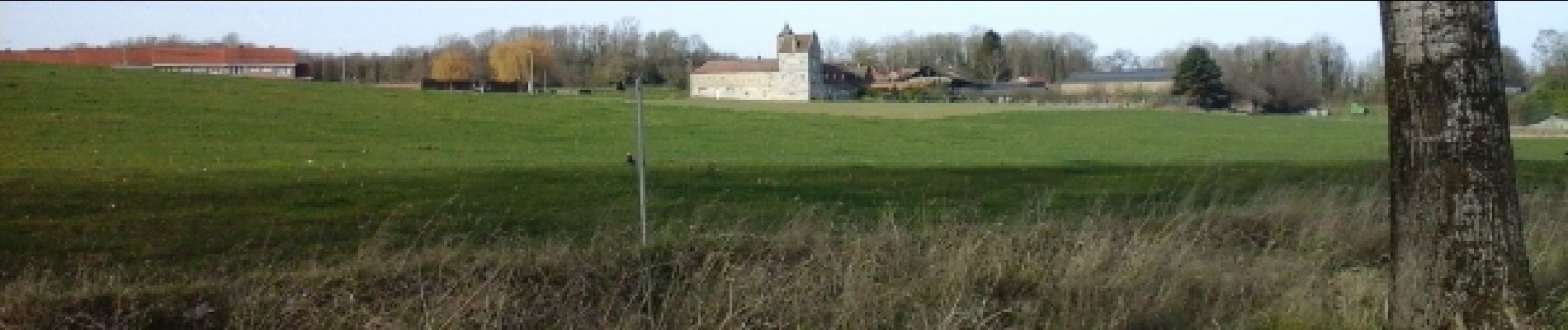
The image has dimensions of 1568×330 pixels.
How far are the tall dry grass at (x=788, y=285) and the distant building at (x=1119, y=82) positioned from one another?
97301 millimetres

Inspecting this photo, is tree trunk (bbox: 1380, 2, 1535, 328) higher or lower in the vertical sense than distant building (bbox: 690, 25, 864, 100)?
lower

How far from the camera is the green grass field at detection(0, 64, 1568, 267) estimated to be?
1272cm

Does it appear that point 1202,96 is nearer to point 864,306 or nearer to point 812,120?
point 812,120

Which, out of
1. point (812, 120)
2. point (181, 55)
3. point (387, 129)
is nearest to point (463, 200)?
point (387, 129)

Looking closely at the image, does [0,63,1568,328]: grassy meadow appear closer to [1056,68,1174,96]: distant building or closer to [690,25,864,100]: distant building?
[690,25,864,100]: distant building

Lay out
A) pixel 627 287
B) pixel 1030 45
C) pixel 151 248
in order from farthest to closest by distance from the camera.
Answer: pixel 1030 45 < pixel 151 248 < pixel 627 287

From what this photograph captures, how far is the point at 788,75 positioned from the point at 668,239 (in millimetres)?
85057

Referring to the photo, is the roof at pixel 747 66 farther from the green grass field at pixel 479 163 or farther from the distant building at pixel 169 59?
the distant building at pixel 169 59

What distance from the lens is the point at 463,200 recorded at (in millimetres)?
14961

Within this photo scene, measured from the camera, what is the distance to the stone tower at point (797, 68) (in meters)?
90.8

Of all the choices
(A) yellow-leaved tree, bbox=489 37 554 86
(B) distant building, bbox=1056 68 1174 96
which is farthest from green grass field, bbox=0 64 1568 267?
(B) distant building, bbox=1056 68 1174 96

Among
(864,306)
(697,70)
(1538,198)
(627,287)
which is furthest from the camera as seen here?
(697,70)

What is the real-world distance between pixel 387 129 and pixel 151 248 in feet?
87.5

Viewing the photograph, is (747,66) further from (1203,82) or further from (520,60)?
(1203,82)
